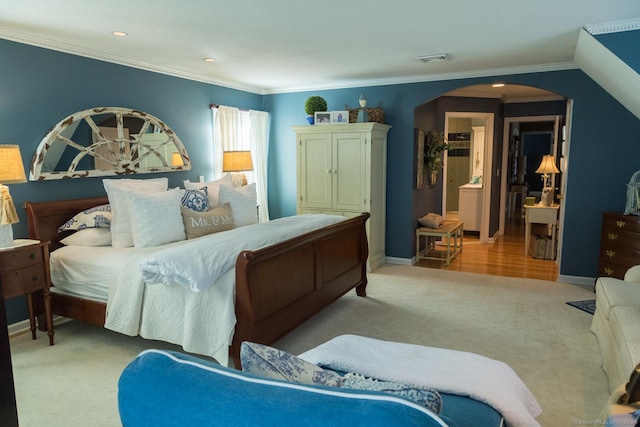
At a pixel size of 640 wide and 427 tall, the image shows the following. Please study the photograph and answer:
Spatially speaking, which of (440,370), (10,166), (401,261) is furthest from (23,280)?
(401,261)

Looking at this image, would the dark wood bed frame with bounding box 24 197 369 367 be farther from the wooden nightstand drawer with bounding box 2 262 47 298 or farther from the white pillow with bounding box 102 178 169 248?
the white pillow with bounding box 102 178 169 248

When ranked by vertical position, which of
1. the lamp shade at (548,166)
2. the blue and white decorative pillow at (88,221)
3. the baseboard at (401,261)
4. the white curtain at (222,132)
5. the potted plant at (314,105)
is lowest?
the baseboard at (401,261)

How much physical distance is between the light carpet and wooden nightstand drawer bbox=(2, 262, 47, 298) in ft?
1.63

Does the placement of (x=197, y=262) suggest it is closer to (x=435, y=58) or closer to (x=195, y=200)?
(x=195, y=200)

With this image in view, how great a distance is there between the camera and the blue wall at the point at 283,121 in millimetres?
3555

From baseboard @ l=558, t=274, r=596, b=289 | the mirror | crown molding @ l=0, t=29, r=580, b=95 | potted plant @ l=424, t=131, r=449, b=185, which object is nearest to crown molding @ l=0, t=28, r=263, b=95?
crown molding @ l=0, t=29, r=580, b=95

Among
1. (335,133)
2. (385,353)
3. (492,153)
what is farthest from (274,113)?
(385,353)

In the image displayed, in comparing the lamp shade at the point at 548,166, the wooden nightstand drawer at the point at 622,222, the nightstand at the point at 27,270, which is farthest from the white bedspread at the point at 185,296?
the lamp shade at the point at 548,166

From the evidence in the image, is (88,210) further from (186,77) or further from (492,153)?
(492,153)

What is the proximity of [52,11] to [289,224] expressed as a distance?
2284mm

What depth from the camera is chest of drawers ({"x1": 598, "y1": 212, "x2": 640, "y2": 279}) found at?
13.3 feet

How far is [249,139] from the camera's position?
601 centimetres

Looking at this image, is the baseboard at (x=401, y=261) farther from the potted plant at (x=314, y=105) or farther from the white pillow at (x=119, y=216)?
the white pillow at (x=119, y=216)

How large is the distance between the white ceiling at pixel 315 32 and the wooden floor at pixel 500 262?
2405 millimetres
